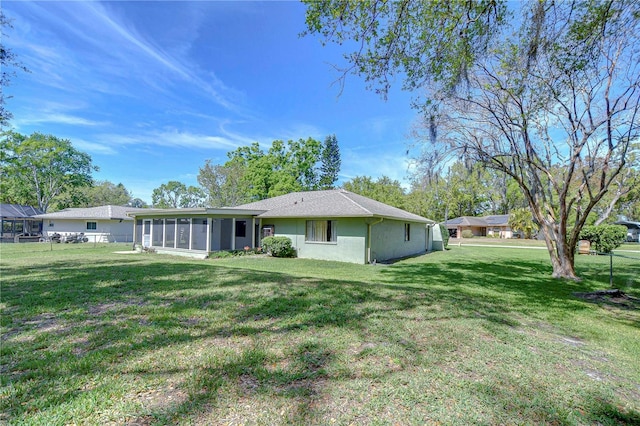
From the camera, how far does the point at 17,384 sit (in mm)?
2664

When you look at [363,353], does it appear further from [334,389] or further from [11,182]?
[11,182]

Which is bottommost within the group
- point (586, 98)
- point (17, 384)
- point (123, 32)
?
point (17, 384)

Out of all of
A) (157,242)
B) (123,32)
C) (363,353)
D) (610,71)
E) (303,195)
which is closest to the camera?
(363,353)

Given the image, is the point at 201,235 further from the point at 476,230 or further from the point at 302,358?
the point at 476,230

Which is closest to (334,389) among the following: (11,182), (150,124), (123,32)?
(123,32)

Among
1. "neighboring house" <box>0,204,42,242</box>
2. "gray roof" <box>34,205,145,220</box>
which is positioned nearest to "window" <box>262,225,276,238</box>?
"gray roof" <box>34,205,145,220</box>

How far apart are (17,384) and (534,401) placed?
4615 millimetres

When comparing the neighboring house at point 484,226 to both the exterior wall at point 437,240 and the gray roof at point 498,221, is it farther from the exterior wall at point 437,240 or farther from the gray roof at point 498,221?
the exterior wall at point 437,240

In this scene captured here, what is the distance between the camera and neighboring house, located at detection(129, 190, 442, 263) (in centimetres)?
1359

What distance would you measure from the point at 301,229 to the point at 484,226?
3924cm

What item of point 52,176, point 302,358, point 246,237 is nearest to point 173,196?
point 52,176

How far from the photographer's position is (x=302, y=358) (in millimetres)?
3293

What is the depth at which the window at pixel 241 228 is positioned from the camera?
54.7ft

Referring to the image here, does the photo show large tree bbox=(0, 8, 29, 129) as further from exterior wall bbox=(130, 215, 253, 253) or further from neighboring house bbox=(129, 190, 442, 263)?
exterior wall bbox=(130, 215, 253, 253)
